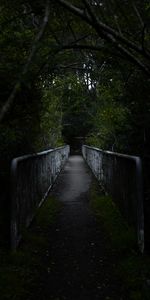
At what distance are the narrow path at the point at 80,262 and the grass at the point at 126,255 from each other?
13cm

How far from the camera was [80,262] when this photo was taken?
6754 mm

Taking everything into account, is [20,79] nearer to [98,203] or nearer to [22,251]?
[22,251]

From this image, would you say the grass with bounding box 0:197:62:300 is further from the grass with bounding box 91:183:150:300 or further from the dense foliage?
the dense foliage

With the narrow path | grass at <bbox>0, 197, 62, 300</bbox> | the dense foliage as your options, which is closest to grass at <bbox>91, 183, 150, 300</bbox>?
the narrow path

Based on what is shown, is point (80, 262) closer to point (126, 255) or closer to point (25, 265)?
point (126, 255)

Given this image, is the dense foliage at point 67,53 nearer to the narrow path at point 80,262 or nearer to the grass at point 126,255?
the grass at point 126,255

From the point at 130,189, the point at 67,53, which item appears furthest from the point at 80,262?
Answer: the point at 67,53

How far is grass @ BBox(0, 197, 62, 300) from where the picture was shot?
538 cm

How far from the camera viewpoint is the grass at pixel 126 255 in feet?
18.1

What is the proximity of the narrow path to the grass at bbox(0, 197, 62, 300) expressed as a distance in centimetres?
16

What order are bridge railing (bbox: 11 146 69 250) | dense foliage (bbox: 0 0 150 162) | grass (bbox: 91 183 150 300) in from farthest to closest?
bridge railing (bbox: 11 146 69 250), dense foliage (bbox: 0 0 150 162), grass (bbox: 91 183 150 300)

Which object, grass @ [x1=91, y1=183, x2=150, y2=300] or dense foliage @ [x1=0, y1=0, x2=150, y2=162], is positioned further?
dense foliage @ [x1=0, y1=0, x2=150, y2=162]

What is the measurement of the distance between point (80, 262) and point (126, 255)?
692 millimetres

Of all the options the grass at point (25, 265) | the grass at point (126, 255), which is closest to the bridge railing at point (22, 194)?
the grass at point (25, 265)
